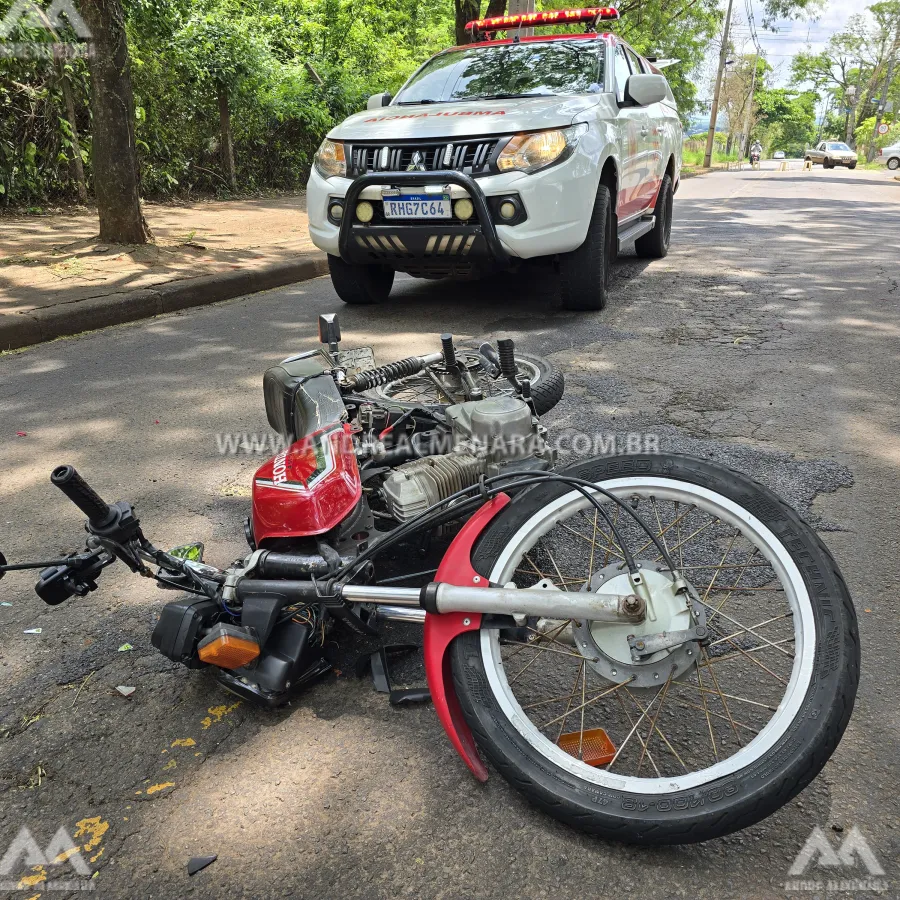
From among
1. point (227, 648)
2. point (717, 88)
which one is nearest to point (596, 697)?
point (227, 648)

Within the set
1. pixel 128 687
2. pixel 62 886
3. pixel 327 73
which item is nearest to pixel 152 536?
pixel 128 687

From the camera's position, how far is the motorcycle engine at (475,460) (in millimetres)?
2193

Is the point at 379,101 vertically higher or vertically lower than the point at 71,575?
higher

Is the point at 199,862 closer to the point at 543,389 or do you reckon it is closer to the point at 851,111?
the point at 543,389

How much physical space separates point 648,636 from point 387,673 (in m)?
0.78

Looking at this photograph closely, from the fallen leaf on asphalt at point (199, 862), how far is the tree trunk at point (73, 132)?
10961mm

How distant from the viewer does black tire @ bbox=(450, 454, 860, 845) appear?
1.52 meters

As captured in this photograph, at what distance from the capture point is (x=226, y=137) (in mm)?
13531

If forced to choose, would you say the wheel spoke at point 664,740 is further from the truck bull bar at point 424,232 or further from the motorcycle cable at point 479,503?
the truck bull bar at point 424,232

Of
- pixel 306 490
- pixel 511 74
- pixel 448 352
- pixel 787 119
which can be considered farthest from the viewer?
pixel 787 119

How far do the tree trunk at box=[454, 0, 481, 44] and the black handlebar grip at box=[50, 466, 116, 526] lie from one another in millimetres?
13269

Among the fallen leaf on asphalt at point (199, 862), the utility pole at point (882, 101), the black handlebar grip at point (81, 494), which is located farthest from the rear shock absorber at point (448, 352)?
the utility pole at point (882, 101)

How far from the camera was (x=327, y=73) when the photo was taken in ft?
53.3

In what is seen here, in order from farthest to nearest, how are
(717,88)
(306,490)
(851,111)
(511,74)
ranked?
(851,111)
(717,88)
(511,74)
(306,490)
